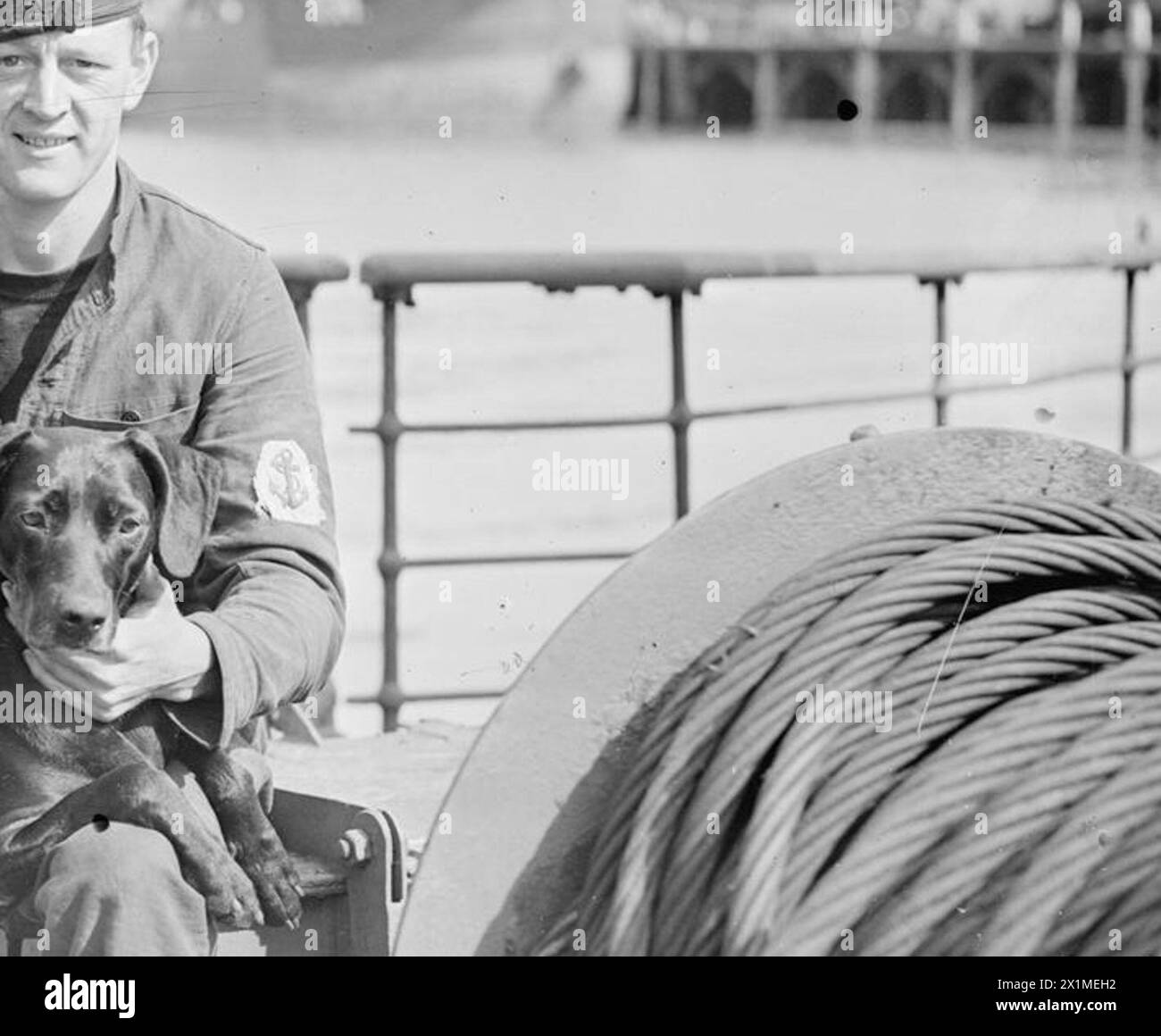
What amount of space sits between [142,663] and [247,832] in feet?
0.68

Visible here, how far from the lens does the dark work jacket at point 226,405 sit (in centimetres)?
190

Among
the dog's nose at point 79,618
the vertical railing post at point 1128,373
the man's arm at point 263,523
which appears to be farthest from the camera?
the vertical railing post at point 1128,373

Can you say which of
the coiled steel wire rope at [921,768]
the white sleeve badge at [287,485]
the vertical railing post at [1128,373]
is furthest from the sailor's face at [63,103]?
the vertical railing post at [1128,373]

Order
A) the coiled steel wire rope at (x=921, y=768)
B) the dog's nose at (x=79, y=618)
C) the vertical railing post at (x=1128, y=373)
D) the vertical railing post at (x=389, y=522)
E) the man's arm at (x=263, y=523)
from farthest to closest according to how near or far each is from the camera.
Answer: the vertical railing post at (x=1128, y=373)
the vertical railing post at (x=389, y=522)
the man's arm at (x=263, y=523)
the dog's nose at (x=79, y=618)
the coiled steel wire rope at (x=921, y=768)

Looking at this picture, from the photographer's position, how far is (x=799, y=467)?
201 centimetres

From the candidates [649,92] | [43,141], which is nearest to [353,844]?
[43,141]

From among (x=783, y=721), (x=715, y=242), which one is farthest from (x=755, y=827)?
(x=715, y=242)

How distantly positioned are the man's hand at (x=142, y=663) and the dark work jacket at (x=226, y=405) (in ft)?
0.07

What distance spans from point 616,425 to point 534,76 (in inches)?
15.4

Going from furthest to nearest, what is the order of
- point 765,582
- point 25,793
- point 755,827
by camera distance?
point 765,582 < point 25,793 < point 755,827

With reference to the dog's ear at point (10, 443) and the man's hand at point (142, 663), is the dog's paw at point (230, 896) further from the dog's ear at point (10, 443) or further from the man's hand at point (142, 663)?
the dog's ear at point (10, 443)

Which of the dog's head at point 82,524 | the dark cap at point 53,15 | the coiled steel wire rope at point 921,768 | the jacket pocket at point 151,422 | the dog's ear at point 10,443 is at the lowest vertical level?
the coiled steel wire rope at point 921,768

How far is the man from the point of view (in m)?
1.84
